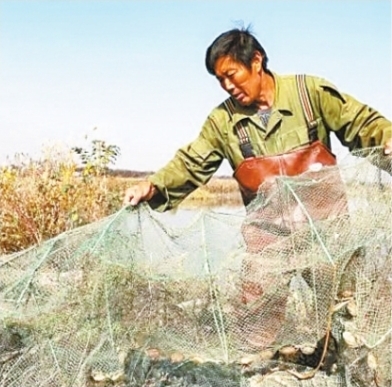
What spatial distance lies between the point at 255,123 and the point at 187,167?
Answer: 0.45 m

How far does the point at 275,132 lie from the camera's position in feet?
12.0

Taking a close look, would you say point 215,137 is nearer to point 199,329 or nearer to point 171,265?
point 171,265

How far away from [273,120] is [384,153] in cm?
59

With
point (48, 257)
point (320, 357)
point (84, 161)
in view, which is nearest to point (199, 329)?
point (320, 357)

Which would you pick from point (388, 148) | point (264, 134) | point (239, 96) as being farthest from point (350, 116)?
point (239, 96)

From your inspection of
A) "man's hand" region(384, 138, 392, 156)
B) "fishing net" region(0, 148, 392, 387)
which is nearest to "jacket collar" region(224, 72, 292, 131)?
"fishing net" region(0, 148, 392, 387)

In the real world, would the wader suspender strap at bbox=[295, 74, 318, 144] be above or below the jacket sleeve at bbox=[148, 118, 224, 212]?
above

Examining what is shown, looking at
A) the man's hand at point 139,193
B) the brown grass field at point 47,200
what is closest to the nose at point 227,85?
the man's hand at point 139,193

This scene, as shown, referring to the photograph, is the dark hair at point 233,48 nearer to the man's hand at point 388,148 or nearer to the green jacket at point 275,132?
the green jacket at point 275,132

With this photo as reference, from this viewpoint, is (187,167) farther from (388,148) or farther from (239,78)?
(388,148)

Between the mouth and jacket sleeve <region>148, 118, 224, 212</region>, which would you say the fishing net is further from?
the mouth

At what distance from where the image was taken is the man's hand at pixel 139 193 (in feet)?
11.9

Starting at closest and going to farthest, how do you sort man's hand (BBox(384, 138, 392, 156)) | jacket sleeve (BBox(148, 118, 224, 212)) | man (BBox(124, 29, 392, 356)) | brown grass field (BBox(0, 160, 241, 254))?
man's hand (BBox(384, 138, 392, 156)), man (BBox(124, 29, 392, 356)), jacket sleeve (BBox(148, 118, 224, 212)), brown grass field (BBox(0, 160, 241, 254))

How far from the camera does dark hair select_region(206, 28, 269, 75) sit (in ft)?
11.6
